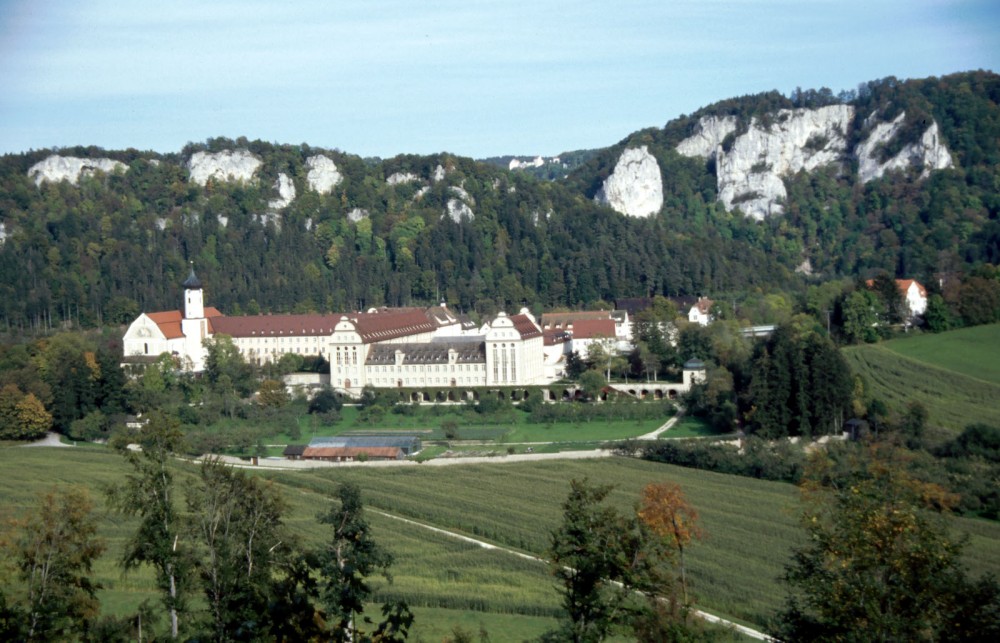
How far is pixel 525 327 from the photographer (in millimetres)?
55500

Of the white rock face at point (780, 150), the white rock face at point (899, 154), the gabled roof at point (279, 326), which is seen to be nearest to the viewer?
the gabled roof at point (279, 326)

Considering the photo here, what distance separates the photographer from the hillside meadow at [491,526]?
918 inches

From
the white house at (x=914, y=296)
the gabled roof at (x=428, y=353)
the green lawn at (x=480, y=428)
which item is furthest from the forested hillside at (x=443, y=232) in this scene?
the green lawn at (x=480, y=428)

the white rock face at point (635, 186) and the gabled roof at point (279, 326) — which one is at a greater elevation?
the white rock face at point (635, 186)

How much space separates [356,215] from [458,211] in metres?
7.51

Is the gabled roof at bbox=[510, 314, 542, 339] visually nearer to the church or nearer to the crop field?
the church

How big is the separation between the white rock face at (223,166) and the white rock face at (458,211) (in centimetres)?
1703

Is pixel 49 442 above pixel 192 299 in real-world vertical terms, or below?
below

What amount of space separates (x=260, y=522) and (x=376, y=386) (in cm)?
3603

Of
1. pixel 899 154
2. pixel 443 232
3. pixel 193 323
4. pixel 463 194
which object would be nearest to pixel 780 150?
pixel 899 154

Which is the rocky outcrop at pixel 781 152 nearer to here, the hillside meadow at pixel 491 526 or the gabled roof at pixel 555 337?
the gabled roof at pixel 555 337

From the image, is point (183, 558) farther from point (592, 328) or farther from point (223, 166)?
point (223, 166)

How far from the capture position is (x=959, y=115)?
348 feet

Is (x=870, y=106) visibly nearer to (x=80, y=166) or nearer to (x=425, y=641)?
(x=80, y=166)
